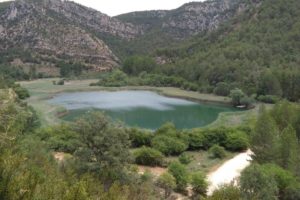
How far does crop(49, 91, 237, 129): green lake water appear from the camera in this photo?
73.8 m

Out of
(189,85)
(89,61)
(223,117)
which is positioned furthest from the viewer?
(89,61)

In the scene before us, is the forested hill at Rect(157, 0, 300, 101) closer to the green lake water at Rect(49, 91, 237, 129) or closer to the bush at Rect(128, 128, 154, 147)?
the green lake water at Rect(49, 91, 237, 129)

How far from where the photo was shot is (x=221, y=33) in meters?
148

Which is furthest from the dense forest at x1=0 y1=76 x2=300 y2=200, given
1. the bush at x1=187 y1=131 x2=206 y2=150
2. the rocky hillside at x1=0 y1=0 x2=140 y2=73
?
the rocky hillside at x1=0 y1=0 x2=140 y2=73

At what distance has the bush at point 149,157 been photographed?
41.9m

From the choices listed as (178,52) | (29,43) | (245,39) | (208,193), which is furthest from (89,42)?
(208,193)

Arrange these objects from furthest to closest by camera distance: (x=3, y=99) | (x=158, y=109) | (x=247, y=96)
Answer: (x=247, y=96) → (x=158, y=109) → (x=3, y=99)

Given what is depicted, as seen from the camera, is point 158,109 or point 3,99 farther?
point 158,109

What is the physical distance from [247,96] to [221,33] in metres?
60.1

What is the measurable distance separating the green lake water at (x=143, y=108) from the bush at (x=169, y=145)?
64.2 feet

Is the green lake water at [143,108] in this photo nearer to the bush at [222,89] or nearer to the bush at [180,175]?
the bush at [222,89]

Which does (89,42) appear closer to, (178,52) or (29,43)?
(29,43)

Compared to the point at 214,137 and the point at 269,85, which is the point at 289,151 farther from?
the point at 269,85

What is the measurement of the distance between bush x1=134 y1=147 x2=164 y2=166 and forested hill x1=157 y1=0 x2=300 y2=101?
5388 centimetres
